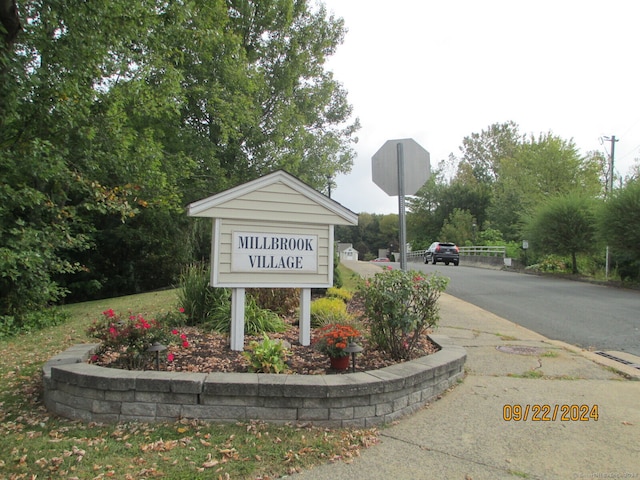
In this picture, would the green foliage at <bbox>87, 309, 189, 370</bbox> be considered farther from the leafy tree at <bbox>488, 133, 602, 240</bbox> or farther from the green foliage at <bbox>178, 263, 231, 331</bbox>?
the leafy tree at <bbox>488, 133, 602, 240</bbox>

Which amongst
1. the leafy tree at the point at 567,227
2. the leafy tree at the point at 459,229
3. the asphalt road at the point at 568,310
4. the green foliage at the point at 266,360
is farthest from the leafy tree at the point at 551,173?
the green foliage at the point at 266,360

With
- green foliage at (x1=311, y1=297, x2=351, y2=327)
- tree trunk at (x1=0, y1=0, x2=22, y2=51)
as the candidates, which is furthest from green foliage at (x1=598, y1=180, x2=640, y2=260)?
tree trunk at (x1=0, y1=0, x2=22, y2=51)

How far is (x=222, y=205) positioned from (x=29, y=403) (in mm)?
2530

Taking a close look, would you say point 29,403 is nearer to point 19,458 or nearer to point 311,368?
point 19,458

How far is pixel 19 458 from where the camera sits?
2723mm

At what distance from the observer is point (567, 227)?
766 inches

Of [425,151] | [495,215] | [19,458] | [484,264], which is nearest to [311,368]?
[19,458]

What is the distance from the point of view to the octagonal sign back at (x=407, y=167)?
16.9ft

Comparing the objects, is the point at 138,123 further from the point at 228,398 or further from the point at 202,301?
the point at 228,398

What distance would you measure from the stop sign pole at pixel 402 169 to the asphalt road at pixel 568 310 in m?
3.80

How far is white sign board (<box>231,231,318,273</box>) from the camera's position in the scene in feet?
15.3
